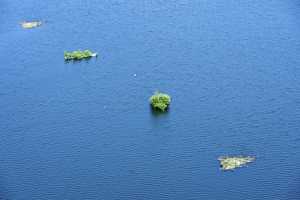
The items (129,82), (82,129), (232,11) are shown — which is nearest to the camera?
(82,129)

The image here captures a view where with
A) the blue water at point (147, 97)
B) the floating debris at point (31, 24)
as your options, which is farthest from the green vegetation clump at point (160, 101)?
the floating debris at point (31, 24)

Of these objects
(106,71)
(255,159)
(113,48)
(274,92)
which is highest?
(113,48)

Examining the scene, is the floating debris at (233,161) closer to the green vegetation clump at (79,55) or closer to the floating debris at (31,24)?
the green vegetation clump at (79,55)

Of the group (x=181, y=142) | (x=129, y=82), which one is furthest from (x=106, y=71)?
(x=181, y=142)

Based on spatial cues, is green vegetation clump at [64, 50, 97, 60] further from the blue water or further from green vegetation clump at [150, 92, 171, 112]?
green vegetation clump at [150, 92, 171, 112]

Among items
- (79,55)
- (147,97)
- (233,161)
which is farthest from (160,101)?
(79,55)

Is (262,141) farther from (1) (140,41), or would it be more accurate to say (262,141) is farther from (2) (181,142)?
(1) (140,41)

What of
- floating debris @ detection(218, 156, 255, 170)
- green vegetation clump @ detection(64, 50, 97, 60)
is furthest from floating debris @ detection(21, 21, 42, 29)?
floating debris @ detection(218, 156, 255, 170)
